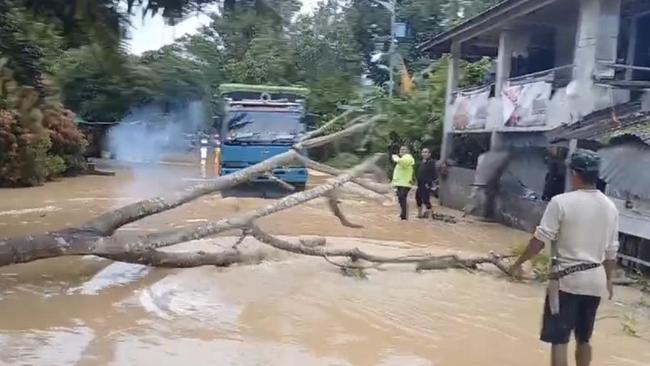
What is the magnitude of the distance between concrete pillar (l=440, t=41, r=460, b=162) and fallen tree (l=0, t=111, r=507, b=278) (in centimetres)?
1037

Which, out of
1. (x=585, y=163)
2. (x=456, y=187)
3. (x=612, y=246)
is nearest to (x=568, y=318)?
(x=612, y=246)

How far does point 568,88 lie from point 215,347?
9.22 m

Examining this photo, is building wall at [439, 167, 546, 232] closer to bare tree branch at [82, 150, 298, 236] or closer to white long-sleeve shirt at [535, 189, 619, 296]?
bare tree branch at [82, 150, 298, 236]

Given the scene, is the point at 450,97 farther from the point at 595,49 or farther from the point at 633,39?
the point at 595,49

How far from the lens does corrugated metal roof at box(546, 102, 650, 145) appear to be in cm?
1100

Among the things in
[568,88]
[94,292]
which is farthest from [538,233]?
[568,88]

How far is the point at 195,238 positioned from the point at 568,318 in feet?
17.4

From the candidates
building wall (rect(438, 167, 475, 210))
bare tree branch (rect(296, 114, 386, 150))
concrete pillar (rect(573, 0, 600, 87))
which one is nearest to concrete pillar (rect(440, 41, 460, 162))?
building wall (rect(438, 167, 475, 210))

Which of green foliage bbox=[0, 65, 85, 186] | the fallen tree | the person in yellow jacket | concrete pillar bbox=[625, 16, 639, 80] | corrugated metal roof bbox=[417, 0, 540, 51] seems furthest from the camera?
green foliage bbox=[0, 65, 85, 186]

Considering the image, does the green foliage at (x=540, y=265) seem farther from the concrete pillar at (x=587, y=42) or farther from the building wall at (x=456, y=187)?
the building wall at (x=456, y=187)

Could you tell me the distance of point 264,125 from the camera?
21.1 metres

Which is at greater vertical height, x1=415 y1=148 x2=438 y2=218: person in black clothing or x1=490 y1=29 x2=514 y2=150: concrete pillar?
x1=490 y1=29 x2=514 y2=150: concrete pillar

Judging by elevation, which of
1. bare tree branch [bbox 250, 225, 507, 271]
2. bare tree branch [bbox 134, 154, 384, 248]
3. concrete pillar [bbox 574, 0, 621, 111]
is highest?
concrete pillar [bbox 574, 0, 621, 111]

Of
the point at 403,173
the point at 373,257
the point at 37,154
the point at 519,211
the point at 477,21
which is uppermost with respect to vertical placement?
the point at 477,21
